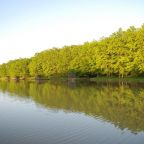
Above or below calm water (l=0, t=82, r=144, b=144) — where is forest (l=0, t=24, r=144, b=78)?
above

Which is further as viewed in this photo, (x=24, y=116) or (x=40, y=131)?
(x=24, y=116)

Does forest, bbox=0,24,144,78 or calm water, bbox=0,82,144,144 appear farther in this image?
forest, bbox=0,24,144,78

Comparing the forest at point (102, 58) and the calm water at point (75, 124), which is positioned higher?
the forest at point (102, 58)

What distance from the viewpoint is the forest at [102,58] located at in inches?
2887

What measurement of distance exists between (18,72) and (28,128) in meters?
143

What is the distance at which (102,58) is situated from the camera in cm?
8512

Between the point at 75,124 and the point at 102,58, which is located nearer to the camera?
the point at 75,124

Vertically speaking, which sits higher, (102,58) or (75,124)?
(102,58)

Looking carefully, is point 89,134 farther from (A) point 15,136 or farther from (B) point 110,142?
(A) point 15,136

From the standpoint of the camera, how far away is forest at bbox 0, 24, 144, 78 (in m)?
73.3

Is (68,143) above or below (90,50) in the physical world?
below

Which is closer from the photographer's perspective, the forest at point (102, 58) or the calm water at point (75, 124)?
the calm water at point (75, 124)

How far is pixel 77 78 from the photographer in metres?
101

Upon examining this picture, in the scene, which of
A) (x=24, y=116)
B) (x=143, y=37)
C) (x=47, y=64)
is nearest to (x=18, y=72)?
(x=47, y=64)
